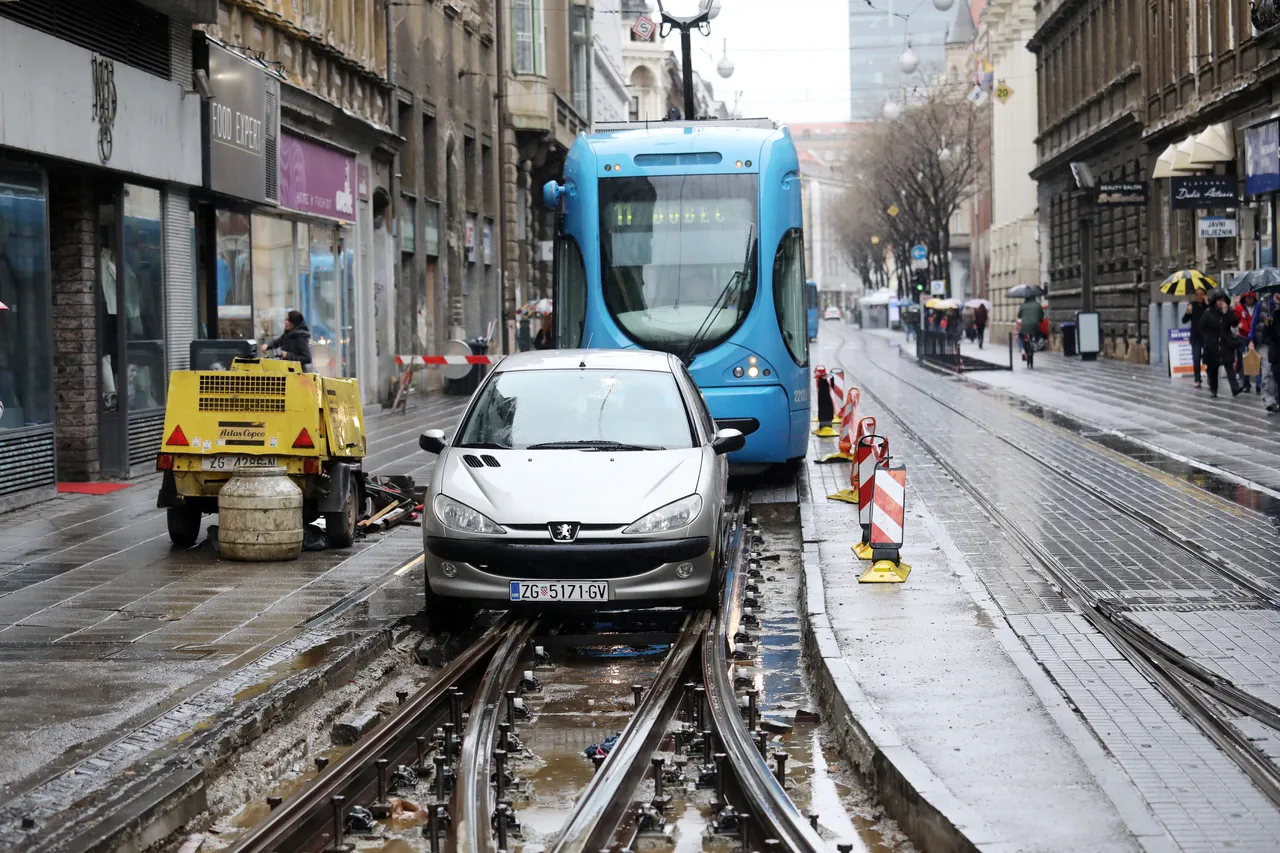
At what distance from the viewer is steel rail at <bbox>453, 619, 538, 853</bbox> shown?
19.5 feet

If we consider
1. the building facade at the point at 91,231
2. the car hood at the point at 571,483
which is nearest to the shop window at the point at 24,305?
the building facade at the point at 91,231

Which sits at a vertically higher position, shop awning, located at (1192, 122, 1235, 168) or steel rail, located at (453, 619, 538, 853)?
shop awning, located at (1192, 122, 1235, 168)

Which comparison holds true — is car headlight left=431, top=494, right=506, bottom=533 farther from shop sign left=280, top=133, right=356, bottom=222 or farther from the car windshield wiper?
shop sign left=280, top=133, right=356, bottom=222

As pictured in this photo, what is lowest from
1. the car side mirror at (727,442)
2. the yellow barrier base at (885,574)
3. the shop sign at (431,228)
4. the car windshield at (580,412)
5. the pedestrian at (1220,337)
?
the yellow barrier base at (885,574)

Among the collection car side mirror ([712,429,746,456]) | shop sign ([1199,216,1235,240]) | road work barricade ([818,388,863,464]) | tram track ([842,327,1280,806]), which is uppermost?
shop sign ([1199,216,1235,240])

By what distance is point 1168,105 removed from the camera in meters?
42.8

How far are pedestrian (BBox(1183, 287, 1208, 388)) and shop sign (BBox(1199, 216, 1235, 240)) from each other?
1.10m

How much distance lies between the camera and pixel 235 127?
74.9ft

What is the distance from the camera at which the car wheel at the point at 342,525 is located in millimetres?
13703

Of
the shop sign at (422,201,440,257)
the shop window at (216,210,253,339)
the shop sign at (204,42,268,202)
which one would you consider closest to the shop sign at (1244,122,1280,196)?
the shop sign at (422,201,440,257)

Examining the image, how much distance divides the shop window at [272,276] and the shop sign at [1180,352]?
18.4 meters

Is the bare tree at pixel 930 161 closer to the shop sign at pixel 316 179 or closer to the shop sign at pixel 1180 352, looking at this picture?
the shop sign at pixel 1180 352

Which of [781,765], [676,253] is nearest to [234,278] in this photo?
[676,253]

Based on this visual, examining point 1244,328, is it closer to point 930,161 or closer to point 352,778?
A: point 352,778
